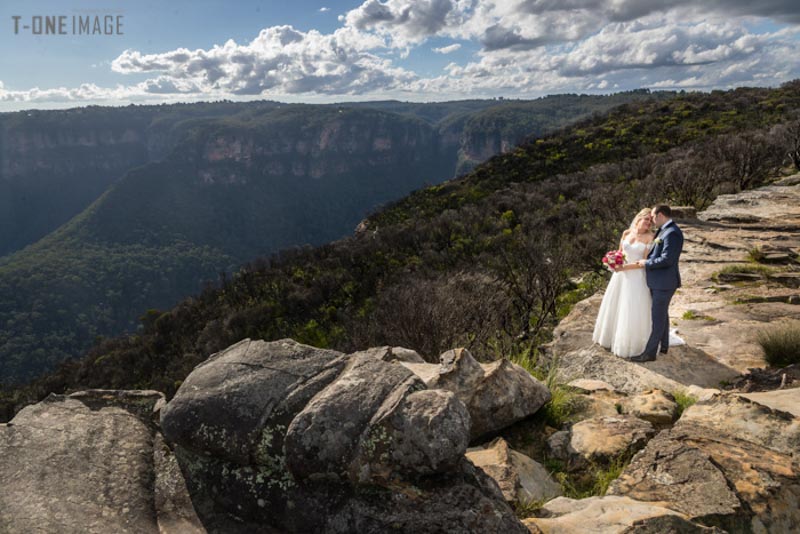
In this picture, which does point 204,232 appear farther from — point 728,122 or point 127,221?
point 728,122

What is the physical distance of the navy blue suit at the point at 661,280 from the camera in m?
5.95

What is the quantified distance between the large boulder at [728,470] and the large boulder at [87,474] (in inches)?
115

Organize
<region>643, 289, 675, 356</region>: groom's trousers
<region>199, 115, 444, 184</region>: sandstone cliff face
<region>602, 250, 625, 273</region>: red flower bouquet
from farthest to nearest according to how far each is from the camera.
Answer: <region>199, 115, 444, 184</region>: sandstone cliff face → <region>602, 250, 625, 273</region>: red flower bouquet → <region>643, 289, 675, 356</region>: groom's trousers

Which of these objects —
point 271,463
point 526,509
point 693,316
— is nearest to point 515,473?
point 526,509

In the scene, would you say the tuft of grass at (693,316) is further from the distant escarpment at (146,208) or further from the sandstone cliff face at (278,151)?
the sandstone cliff face at (278,151)

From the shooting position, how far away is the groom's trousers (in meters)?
6.07

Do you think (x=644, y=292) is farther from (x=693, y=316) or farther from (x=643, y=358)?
(x=693, y=316)

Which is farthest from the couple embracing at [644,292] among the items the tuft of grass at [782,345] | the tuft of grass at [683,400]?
the tuft of grass at [683,400]

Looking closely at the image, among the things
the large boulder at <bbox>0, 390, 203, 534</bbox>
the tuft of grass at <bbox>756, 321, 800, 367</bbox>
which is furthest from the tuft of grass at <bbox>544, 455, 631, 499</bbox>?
the tuft of grass at <bbox>756, 321, 800, 367</bbox>

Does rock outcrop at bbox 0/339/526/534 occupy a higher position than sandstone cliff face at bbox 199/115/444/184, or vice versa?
sandstone cliff face at bbox 199/115/444/184

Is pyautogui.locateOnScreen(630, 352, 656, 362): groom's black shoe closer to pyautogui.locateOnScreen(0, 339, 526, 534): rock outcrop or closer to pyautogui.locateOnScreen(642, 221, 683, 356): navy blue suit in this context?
pyautogui.locateOnScreen(642, 221, 683, 356): navy blue suit

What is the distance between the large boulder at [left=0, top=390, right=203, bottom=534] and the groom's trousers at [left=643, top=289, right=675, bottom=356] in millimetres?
5749

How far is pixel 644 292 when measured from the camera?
657cm

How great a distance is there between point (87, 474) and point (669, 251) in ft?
21.0
